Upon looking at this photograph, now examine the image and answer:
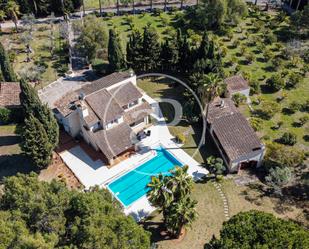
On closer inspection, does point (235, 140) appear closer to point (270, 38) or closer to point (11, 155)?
point (11, 155)

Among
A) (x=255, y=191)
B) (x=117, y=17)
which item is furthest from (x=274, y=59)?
(x=117, y=17)

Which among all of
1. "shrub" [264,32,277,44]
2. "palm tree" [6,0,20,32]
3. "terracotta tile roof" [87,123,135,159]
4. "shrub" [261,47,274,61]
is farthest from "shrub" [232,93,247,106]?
"palm tree" [6,0,20,32]

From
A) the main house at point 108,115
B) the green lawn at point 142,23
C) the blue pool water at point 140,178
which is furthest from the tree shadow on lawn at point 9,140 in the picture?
→ the green lawn at point 142,23

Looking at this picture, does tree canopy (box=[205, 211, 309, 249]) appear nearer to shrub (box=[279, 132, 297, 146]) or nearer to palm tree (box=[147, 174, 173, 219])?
palm tree (box=[147, 174, 173, 219])

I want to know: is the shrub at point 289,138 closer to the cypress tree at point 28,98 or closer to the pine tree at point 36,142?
the pine tree at point 36,142

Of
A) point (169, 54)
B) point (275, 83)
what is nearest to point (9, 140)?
point (169, 54)

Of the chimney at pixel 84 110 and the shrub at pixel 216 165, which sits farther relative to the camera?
the chimney at pixel 84 110
